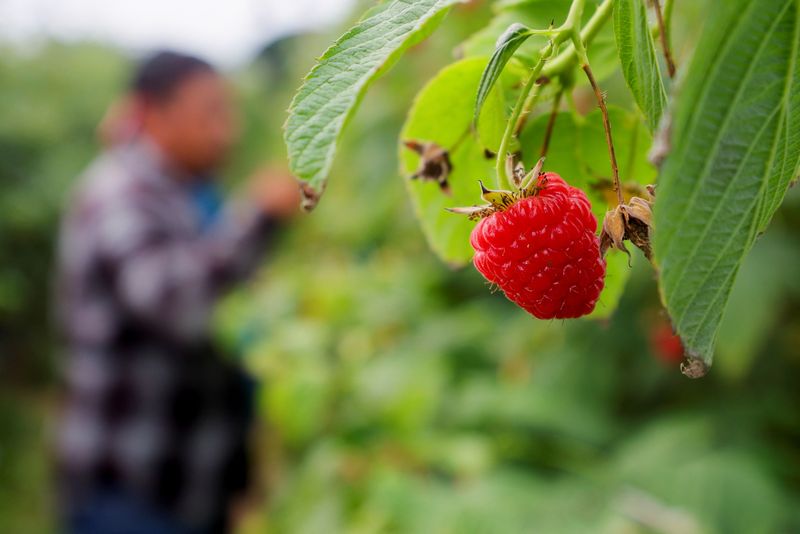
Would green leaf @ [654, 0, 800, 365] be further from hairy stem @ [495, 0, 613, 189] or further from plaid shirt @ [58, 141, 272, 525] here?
plaid shirt @ [58, 141, 272, 525]

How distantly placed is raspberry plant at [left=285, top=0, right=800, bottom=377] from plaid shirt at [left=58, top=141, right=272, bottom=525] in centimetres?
178

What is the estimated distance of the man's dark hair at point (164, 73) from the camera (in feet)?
8.00

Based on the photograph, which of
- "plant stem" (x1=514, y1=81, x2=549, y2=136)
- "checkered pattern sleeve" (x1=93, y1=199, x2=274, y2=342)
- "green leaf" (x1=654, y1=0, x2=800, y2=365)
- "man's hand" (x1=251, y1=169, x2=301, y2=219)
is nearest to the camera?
"green leaf" (x1=654, y1=0, x2=800, y2=365)

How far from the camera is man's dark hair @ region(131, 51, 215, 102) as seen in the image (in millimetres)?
2438

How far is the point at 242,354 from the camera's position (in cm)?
206

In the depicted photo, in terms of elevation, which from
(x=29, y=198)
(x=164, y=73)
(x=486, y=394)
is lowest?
(x=29, y=198)

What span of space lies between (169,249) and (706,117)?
204cm

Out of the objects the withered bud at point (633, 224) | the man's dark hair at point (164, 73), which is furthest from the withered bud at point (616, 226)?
the man's dark hair at point (164, 73)

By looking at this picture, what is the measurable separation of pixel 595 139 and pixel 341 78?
0.56ft

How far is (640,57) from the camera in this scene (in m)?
0.29

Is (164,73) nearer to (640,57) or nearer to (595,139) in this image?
(595,139)

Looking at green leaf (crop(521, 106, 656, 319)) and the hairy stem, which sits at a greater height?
the hairy stem

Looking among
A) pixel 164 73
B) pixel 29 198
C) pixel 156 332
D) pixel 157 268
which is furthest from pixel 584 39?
pixel 29 198

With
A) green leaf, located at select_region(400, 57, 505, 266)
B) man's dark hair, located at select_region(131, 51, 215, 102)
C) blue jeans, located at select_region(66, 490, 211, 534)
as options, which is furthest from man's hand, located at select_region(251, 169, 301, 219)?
green leaf, located at select_region(400, 57, 505, 266)
